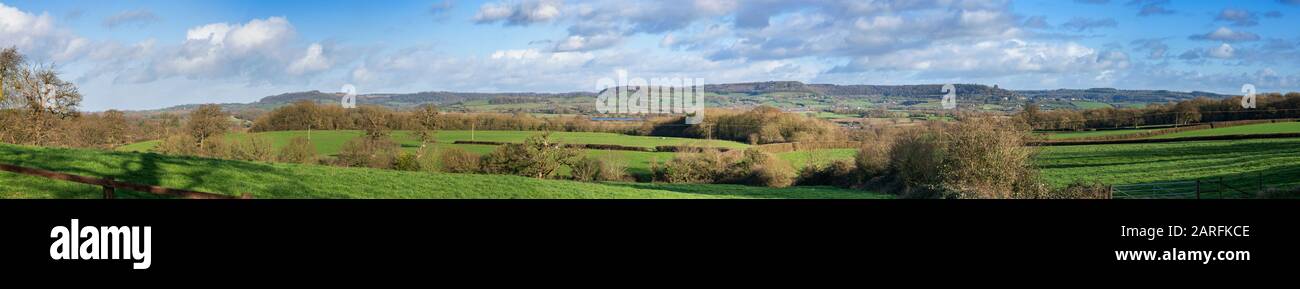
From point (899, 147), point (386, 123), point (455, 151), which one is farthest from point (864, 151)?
point (386, 123)

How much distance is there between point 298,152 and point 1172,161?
52.8m

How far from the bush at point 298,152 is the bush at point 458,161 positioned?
26.3ft

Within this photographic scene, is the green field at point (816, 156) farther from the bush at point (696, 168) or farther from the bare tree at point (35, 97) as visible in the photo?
the bare tree at point (35, 97)

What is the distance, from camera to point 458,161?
5541 cm

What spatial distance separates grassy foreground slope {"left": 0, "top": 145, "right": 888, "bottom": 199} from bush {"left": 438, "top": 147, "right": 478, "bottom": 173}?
27250 mm

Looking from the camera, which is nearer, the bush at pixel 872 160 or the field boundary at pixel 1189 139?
the bush at pixel 872 160

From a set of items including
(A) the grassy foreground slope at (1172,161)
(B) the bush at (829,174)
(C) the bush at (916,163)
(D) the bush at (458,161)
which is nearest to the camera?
(C) the bush at (916,163)

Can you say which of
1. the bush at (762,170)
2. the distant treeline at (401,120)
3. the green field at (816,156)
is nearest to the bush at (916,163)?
the bush at (762,170)

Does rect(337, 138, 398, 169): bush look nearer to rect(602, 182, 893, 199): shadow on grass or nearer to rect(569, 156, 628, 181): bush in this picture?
rect(569, 156, 628, 181): bush

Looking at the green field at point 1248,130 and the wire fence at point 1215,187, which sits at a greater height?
the green field at point 1248,130

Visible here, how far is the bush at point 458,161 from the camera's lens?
54.6 meters

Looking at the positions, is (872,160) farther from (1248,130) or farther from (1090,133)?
(1248,130)
